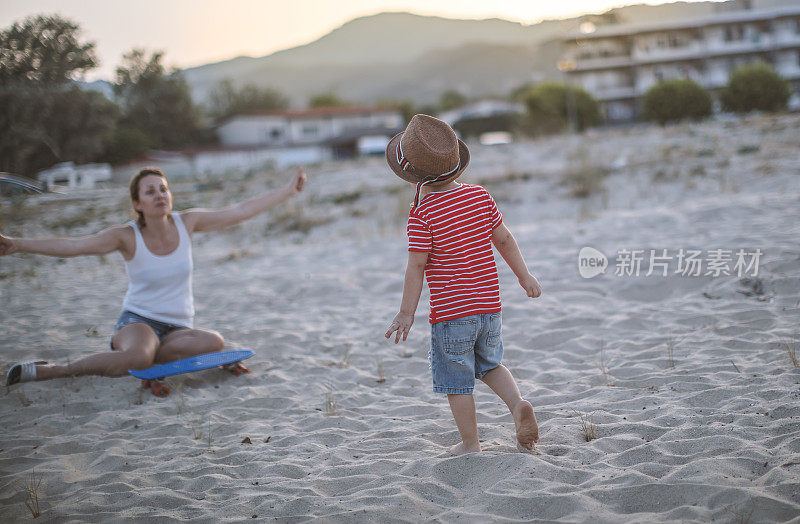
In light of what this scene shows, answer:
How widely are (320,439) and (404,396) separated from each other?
27.5 inches

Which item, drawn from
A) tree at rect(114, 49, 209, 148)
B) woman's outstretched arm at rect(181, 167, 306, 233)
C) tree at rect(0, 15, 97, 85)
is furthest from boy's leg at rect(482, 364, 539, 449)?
tree at rect(114, 49, 209, 148)

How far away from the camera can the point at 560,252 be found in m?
6.53

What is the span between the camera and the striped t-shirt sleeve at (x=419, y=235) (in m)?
2.65

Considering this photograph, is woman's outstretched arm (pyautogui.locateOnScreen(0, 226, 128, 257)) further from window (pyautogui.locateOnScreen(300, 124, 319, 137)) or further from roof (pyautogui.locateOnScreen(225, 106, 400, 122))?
window (pyautogui.locateOnScreen(300, 124, 319, 137))

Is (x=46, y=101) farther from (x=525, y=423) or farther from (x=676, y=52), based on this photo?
(x=676, y=52)

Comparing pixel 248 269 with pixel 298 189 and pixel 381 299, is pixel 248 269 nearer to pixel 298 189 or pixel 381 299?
pixel 381 299

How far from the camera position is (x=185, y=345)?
427 cm

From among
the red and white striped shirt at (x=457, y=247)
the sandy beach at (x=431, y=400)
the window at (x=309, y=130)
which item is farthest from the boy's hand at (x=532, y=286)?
the window at (x=309, y=130)

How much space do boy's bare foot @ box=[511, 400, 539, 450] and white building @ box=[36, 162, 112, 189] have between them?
20581 millimetres

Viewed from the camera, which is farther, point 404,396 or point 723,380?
point 404,396

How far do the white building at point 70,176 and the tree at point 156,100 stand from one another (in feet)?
68.0

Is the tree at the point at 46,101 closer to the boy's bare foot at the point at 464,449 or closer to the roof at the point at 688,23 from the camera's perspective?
the boy's bare foot at the point at 464,449

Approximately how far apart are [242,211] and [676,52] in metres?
41.7

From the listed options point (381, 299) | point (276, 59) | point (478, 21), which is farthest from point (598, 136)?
point (478, 21)
